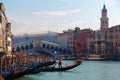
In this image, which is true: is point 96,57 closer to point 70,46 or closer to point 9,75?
point 70,46

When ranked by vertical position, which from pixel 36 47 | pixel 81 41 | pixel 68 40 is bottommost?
pixel 36 47

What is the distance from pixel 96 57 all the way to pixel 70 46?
15294 mm

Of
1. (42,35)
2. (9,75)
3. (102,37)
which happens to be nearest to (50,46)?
(102,37)

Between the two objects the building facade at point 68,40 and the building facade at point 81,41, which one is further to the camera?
the building facade at point 68,40

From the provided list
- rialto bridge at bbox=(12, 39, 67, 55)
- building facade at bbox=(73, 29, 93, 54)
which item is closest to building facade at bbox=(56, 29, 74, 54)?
rialto bridge at bbox=(12, 39, 67, 55)

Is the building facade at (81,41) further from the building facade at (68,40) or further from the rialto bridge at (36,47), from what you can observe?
the rialto bridge at (36,47)

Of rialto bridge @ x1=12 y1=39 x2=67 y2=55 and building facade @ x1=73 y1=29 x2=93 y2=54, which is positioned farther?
building facade @ x1=73 y1=29 x2=93 y2=54

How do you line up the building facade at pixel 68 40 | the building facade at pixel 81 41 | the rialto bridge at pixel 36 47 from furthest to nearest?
the building facade at pixel 68 40 < the building facade at pixel 81 41 < the rialto bridge at pixel 36 47

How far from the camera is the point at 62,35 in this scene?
81062mm

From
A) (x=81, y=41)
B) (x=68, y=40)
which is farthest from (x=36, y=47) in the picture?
(x=68, y=40)

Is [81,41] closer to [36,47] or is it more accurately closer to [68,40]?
[68,40]

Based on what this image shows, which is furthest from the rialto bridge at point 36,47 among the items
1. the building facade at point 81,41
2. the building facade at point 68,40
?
the building facade at point 81,41

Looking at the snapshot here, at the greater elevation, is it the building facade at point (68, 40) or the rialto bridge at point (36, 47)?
the building facade at point (68, 40)

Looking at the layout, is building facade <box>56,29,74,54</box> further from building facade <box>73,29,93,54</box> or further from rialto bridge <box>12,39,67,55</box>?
building facade <box>73,29,93,54</box>
